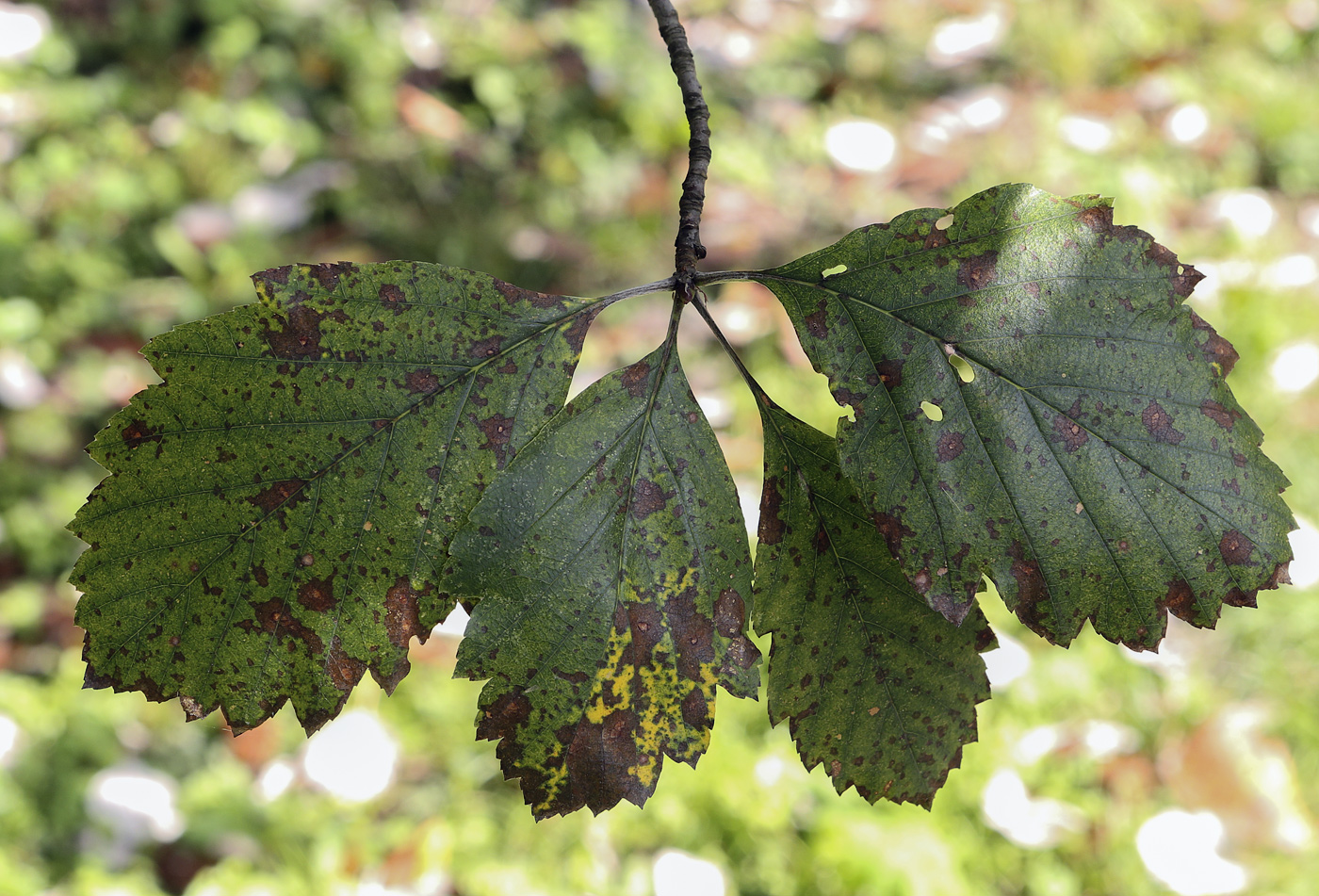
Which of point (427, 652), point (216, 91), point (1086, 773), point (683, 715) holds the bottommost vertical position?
point (683, 715)

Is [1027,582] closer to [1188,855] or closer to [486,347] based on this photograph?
[486,347]

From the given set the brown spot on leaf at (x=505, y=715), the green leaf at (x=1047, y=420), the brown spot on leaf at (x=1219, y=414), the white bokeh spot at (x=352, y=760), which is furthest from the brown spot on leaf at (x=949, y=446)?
the white bokeh spot at (x=352, y=760)

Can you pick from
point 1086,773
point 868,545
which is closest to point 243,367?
point 868,545

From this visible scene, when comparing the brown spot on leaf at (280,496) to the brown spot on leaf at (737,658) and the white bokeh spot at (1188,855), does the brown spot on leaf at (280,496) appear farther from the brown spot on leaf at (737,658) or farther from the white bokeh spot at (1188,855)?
the white bokeh spot at (1188,855)

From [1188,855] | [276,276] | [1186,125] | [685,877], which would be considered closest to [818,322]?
[276,276]

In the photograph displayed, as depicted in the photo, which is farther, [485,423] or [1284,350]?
[1284,350]

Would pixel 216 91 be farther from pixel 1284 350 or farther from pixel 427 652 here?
pixel 1284 350

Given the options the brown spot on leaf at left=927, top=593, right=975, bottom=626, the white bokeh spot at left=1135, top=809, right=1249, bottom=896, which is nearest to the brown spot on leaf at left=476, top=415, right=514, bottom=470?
the brown spot on leaf at left=927, top=593, right=975, bottom=626
